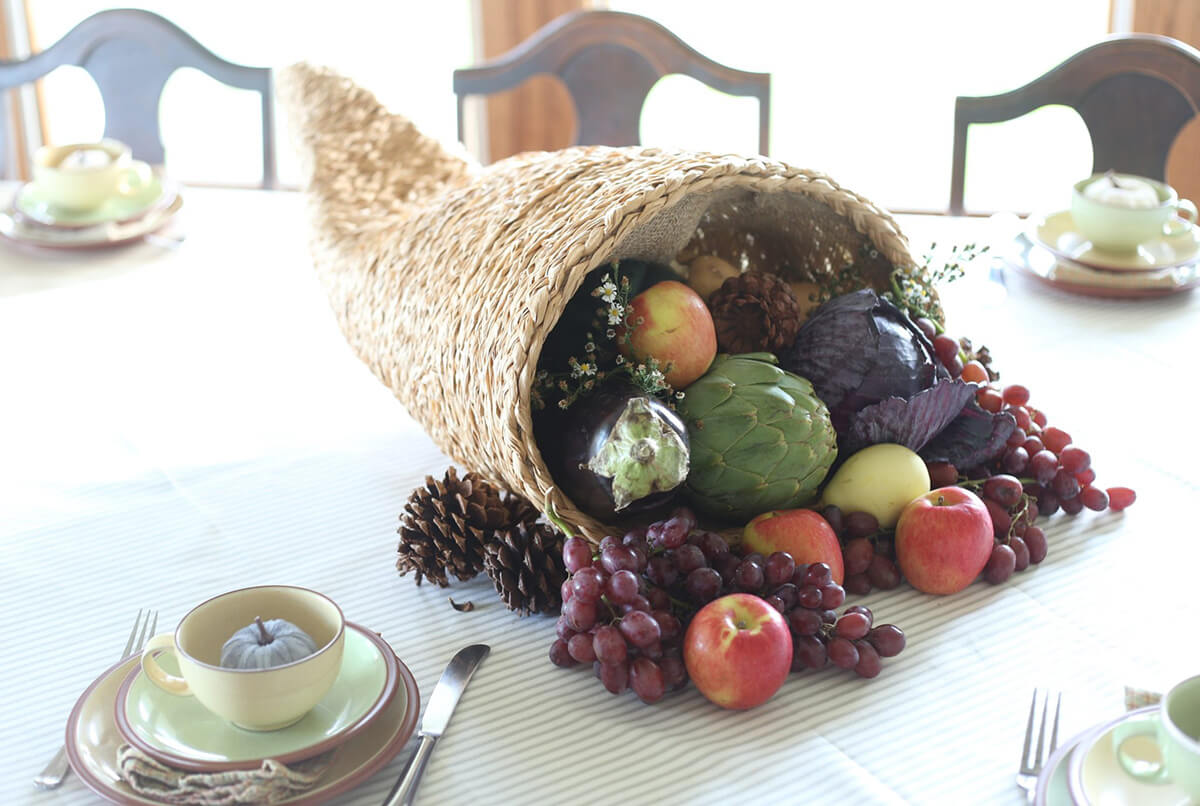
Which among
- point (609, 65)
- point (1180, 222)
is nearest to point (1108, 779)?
point (1180, 222)

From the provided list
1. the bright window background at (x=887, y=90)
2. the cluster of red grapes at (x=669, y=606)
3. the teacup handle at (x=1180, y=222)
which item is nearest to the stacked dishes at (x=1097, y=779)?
the cluster of red grapes at (x=669, y=606)

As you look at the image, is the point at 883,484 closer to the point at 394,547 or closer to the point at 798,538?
the point at 798,538

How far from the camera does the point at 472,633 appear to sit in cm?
86

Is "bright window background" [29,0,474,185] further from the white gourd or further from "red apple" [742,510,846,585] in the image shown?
the white gourd

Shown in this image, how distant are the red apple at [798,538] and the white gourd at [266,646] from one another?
0.34m

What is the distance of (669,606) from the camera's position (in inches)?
31.0

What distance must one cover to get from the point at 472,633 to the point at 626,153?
428 mm

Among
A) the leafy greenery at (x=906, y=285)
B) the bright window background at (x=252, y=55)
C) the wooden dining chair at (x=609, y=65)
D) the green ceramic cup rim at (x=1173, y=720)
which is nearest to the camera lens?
the green ceramic cup rim at (x=1173, y=720)

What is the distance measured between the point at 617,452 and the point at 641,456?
2 centimetres

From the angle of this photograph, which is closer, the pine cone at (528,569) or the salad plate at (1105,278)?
the pine cone at (528,569)

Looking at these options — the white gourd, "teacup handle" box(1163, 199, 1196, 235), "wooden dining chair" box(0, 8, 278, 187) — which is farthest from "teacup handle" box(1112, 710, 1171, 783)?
"wooden dining chair" box(0, 8, 278, 187)

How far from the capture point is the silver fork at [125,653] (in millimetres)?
705

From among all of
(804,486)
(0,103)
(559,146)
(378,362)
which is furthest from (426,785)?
(559,146)

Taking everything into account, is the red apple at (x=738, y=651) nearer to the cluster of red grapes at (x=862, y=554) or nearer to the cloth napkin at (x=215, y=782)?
the cluster of red grapes at (x=862, y=554)
